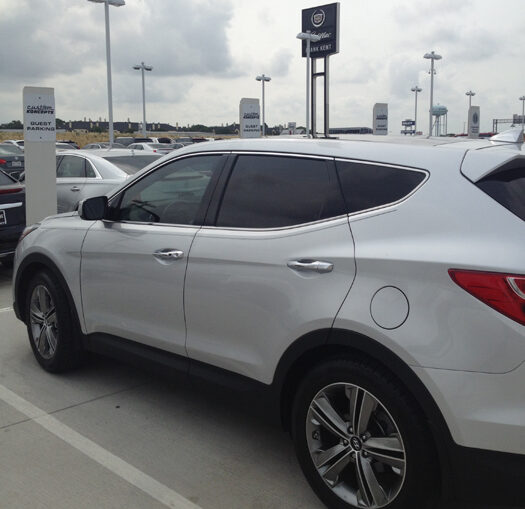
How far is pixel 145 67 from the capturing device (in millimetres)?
46594

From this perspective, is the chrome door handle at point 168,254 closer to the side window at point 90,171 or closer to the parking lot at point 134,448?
the parking lot at point 134,448

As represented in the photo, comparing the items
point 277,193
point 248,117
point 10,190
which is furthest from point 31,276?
point 248,117

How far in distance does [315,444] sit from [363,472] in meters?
0.26

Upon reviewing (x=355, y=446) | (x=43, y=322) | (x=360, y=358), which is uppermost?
(x=360, y=358)

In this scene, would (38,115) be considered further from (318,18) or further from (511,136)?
(318,18)

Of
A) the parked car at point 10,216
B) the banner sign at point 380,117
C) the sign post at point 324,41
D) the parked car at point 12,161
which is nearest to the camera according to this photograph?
the parked car at point 10,216

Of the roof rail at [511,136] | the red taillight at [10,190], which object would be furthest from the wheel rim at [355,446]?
the red taillight at [10,190]

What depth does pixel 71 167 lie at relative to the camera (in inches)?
425

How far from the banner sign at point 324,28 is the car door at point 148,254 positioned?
101 ft

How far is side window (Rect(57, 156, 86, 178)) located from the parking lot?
6.36 m

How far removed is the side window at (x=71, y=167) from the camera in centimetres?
1053

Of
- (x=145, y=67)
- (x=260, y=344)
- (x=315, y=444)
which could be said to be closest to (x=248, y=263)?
(x=260, y=344)

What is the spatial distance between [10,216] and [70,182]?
8.81 ft

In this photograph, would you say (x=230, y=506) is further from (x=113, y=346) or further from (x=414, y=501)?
(x=113, y=346)
